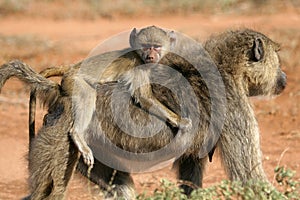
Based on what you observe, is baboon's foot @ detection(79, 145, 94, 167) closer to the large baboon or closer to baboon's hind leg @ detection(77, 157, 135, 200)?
the large baboon

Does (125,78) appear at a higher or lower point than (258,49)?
lower

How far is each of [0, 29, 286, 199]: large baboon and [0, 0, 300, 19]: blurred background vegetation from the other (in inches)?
382

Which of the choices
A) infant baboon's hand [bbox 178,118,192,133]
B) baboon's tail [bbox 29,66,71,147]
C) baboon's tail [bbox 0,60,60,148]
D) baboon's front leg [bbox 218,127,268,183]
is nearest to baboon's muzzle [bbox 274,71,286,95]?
baboon's front leg [bbox 218,127,268,183]

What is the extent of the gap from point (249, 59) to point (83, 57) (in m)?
6.34

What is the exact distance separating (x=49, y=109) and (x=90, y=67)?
1.94 ft

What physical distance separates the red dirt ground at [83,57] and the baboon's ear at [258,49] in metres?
0.51

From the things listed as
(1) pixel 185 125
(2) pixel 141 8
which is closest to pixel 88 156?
(1) pixel 185 125

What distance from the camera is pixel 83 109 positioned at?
17.0 feet

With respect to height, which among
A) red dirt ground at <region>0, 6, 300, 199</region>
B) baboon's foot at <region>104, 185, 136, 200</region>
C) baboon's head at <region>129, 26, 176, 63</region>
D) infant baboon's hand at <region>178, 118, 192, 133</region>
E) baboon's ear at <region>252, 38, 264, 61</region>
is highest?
baboon's ear at <region>252, 38, 264, 61</region>

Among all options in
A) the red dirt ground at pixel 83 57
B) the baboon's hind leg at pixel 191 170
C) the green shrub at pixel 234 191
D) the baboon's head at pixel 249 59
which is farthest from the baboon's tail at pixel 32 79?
the baboon's head at pixel 249 59

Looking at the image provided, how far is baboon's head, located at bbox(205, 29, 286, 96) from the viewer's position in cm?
561

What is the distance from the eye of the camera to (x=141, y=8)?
16.2 meters

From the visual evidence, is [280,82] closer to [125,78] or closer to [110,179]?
[125,78]

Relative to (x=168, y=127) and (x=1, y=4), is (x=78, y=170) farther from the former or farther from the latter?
(x=1, y=4)
